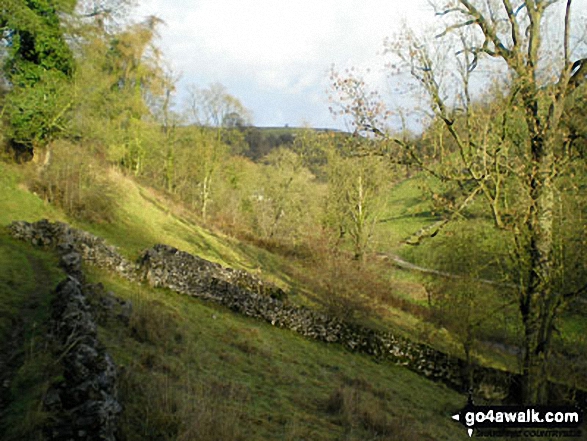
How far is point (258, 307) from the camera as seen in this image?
1580 centimetres

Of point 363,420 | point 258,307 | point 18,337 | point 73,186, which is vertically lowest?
point 363,420

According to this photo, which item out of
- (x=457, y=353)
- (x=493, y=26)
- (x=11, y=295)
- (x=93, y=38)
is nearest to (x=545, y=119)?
(x=493, y=26)

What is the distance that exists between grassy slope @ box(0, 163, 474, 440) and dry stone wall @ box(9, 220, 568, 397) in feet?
2.65

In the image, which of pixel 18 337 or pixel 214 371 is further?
pixel 214 371

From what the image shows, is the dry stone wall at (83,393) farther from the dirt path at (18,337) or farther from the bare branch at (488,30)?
the bare branch at (488,30)

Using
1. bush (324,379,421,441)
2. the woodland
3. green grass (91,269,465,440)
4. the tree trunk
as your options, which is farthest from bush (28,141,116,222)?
the tree trunk

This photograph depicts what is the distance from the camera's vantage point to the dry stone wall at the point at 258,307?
14.2 m

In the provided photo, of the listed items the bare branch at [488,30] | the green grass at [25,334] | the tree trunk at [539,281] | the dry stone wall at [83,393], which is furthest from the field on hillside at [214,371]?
the bare branch at [488,30]

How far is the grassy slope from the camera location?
475 cm

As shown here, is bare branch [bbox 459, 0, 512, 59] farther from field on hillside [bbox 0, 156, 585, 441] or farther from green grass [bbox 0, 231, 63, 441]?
green grass [bbox 0, 231, 63, 441]

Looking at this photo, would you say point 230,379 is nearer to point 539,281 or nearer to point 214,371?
point 214,371

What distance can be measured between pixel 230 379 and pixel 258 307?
26.9 feet

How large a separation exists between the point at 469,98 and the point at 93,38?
26.6m

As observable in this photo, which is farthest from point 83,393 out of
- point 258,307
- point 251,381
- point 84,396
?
point 258,307
